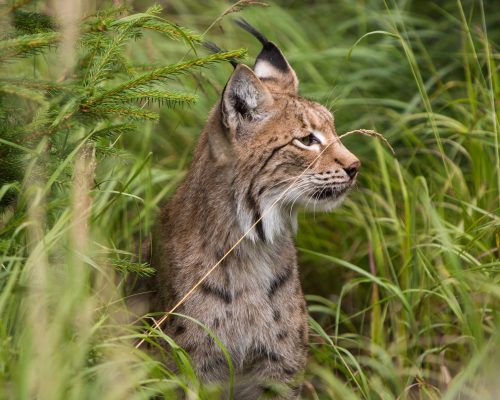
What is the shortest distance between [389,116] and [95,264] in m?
3.17

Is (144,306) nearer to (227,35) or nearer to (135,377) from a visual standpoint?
(135,377)

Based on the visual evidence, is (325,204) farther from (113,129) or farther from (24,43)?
(24,43)

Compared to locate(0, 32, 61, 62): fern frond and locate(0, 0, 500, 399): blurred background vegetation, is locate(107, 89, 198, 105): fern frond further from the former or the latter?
locate(0, 32, 61, 62): fern frond

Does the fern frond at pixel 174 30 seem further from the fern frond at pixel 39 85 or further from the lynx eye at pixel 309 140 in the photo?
the lynx eye at pixel 309 140

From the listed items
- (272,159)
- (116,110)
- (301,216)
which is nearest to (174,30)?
(116,110)

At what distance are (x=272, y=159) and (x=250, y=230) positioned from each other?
0.33m

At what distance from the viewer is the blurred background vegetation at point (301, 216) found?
3.37m

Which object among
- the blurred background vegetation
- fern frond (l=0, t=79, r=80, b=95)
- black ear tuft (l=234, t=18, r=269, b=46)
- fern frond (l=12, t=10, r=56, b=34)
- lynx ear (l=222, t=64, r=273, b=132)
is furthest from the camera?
black ear tuft (l=234, t=18, r=269, b=46)

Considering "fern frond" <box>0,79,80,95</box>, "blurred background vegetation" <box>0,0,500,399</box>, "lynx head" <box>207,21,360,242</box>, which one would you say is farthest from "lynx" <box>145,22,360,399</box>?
"fern frond" <box>0,79,80,95</box>

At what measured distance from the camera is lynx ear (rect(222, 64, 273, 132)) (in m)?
4.11

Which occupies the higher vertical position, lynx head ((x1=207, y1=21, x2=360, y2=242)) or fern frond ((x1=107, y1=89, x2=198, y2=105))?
fern frond ((x1=107, y1=89, x2=198, y2=105))

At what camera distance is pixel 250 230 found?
425 centimetres

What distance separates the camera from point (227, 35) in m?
7.14

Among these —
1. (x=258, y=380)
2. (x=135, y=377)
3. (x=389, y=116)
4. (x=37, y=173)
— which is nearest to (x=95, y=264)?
(x=37, y=173)
